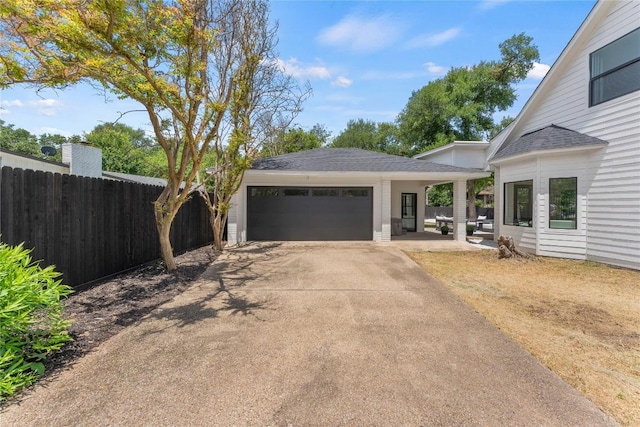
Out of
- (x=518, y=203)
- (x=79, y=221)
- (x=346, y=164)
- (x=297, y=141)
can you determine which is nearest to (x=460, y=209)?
(x=518, y=203)

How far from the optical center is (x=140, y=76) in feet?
16.3

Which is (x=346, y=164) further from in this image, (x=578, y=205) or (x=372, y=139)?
(x=372, y=139)

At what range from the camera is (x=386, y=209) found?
463 inches

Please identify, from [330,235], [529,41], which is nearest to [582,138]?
[330,235]

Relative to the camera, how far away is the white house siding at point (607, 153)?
732cm

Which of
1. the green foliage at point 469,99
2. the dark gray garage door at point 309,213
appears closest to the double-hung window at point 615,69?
the dark gray garage door at point 309,213

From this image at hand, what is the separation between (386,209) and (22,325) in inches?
421

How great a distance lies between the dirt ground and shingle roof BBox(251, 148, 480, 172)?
5.61 m

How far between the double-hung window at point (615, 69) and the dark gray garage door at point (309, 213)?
7.41m

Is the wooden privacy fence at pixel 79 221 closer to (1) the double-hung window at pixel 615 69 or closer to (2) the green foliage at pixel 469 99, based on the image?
(1) the double-hung window at pixel 615 69

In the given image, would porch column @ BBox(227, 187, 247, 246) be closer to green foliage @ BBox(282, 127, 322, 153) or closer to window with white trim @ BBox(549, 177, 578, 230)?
window with white trim @ BBox(549, 177, 578, 230)

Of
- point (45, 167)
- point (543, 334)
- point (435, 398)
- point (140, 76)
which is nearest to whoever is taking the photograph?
point (435, 398)

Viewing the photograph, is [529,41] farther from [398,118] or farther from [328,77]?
[328,77]

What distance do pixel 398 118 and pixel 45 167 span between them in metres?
27.7
